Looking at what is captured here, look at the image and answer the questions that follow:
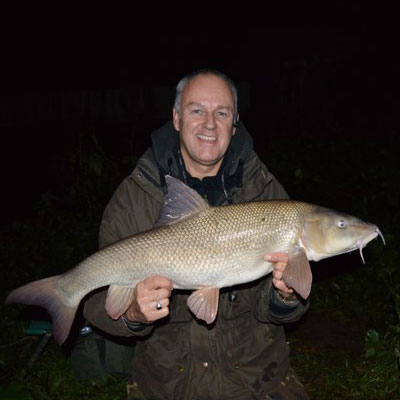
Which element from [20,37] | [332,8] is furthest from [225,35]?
[20,37]

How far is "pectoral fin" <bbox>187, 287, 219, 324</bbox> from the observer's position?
2682mm

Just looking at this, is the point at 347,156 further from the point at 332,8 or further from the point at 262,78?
the point at 332,8

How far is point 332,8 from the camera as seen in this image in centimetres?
1675

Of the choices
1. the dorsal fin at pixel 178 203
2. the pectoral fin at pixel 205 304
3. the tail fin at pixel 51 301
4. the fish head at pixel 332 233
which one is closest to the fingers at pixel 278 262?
the fish head at pixel 332 233

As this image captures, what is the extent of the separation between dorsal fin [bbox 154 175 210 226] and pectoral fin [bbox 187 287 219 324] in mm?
395

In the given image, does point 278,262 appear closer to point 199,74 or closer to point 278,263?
point 278,263

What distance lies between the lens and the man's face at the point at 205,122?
3041 millimetres

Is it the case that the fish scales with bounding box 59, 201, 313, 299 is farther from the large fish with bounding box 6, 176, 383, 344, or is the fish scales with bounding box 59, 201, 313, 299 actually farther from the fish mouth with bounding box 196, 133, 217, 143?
the fish mouth with bounding box 196, 133, 217, 143

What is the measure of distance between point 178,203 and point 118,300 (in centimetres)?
58

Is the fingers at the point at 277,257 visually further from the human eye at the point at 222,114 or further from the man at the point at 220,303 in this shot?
the human eye at the point at 222,114

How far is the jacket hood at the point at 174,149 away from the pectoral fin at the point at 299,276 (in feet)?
2.37

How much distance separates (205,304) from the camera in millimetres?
2689

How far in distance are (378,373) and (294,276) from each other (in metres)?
1.40

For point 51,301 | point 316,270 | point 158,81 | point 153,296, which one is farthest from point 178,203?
point 158,81
